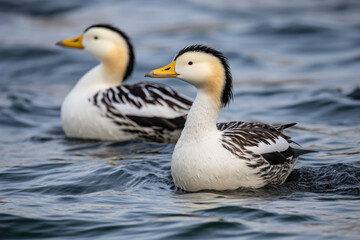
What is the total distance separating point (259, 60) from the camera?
1683 centimetres

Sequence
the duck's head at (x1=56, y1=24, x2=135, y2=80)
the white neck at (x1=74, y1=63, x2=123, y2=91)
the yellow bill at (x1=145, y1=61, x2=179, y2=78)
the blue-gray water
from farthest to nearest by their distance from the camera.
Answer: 1. the duck's head at (x1=56, y1=24, x2=135, y2=80)
2. the white neck at (x1=74, y1=63, x2=123, y2=91)
3. the yellow bill at (x1=145, y1=61, x2=179, y2=78)
4. the blue-gray water

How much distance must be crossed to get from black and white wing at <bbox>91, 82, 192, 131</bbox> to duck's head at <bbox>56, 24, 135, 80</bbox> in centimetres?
58

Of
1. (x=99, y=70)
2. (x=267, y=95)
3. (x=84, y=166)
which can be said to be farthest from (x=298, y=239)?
(x=267, y=95)

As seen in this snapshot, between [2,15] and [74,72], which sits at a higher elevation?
[2,15]

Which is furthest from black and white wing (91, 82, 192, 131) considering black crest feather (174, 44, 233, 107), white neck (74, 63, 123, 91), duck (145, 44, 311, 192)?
black crest feather (174, 44, 233, 107)

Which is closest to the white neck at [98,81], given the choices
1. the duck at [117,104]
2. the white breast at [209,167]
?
the duck at [117,104]

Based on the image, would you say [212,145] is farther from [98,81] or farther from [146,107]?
[98,81]

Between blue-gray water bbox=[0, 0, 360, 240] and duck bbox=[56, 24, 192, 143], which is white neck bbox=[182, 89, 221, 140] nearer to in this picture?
blue-gray water bbox=[0, 0, 360, 240]

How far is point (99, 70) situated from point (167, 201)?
4366 millimetres

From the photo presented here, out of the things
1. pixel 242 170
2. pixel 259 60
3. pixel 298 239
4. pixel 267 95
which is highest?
pixel 259 60

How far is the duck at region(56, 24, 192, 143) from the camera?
1040 centimetres

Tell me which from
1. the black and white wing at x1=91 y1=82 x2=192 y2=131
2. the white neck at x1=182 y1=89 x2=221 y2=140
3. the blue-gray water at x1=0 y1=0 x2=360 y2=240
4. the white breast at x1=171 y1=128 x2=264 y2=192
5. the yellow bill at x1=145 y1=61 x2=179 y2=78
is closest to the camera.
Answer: the blue-gray water at x1=0 y1=0 x2=360 y2=240

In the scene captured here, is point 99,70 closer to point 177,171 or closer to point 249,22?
point 177,171

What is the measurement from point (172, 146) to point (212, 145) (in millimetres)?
2678
